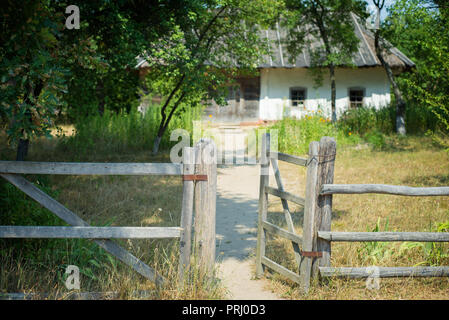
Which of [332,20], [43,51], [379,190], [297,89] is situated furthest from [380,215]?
[297,89]

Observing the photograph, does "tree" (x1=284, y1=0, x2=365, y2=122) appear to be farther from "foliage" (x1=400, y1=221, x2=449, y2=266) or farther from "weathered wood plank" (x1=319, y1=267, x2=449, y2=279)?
"weathered wood plank" (x1=319, y1=267, x2=449, y2=279)

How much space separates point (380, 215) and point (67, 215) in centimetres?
451

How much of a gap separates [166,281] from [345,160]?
8.08 meters

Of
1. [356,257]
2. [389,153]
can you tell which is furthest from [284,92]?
→ [356,257]

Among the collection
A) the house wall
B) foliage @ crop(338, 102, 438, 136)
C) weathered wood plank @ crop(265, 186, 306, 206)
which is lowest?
weathered wood plank @ crop(265, 186, 306, 206)

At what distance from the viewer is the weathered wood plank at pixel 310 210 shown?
11.4 ft

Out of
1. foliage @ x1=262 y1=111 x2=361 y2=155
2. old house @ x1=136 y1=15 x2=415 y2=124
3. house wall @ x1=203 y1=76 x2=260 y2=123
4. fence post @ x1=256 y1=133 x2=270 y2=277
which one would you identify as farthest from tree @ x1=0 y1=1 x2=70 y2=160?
house wall @ x1=203 y1=76 x2=260 y2=123

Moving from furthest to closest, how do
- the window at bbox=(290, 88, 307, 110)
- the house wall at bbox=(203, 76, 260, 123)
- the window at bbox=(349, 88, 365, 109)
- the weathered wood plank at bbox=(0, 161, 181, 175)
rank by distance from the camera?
the house wall at bbox=(203, 76, 260, 123) < the window at bbox=(290, 88, 307, 110) < the window at bbox=(349, 88, 365, 109) < the weathered wood plank at bbox=(0, 161, 181, 175)

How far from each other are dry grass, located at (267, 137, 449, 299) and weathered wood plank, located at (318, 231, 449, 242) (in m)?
0.44

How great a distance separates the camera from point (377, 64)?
742 inches

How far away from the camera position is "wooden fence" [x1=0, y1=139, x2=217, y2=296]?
10.5 ft

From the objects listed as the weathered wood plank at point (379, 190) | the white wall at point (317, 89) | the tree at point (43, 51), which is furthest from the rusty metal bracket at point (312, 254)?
the white wall at point (317, 89)

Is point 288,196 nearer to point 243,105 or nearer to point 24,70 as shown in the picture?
point 24,70

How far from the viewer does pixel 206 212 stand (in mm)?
3352
